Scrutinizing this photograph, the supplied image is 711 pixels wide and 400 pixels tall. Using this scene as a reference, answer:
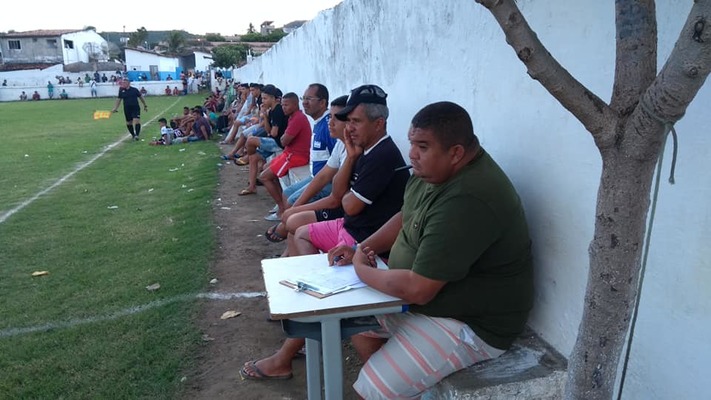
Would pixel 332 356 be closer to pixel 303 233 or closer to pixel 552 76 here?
pixel 552 76

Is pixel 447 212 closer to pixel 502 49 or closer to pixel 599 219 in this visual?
pixel 599 219

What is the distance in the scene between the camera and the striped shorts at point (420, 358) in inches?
94.3

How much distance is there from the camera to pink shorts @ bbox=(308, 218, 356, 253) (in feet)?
12.7

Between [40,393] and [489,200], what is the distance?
2.82m

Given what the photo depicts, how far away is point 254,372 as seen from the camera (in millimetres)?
3457

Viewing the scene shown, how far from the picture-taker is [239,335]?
4016 mm

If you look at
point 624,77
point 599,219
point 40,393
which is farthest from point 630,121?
point 40,393

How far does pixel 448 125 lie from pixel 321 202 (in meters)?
2.03

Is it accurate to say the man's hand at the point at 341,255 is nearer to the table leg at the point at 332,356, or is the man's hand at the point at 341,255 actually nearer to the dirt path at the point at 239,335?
the table leg at the point at 332,356

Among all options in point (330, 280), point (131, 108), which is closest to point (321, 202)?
point (330, 280)

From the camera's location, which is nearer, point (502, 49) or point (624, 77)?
point (624, 77)

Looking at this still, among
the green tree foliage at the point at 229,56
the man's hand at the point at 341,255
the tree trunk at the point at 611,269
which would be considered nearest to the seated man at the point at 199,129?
the man's hand at the point at 341,255

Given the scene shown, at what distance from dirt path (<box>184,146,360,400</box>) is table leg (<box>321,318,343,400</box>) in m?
0.86

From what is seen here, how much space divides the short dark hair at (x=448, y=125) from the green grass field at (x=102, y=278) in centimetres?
216
